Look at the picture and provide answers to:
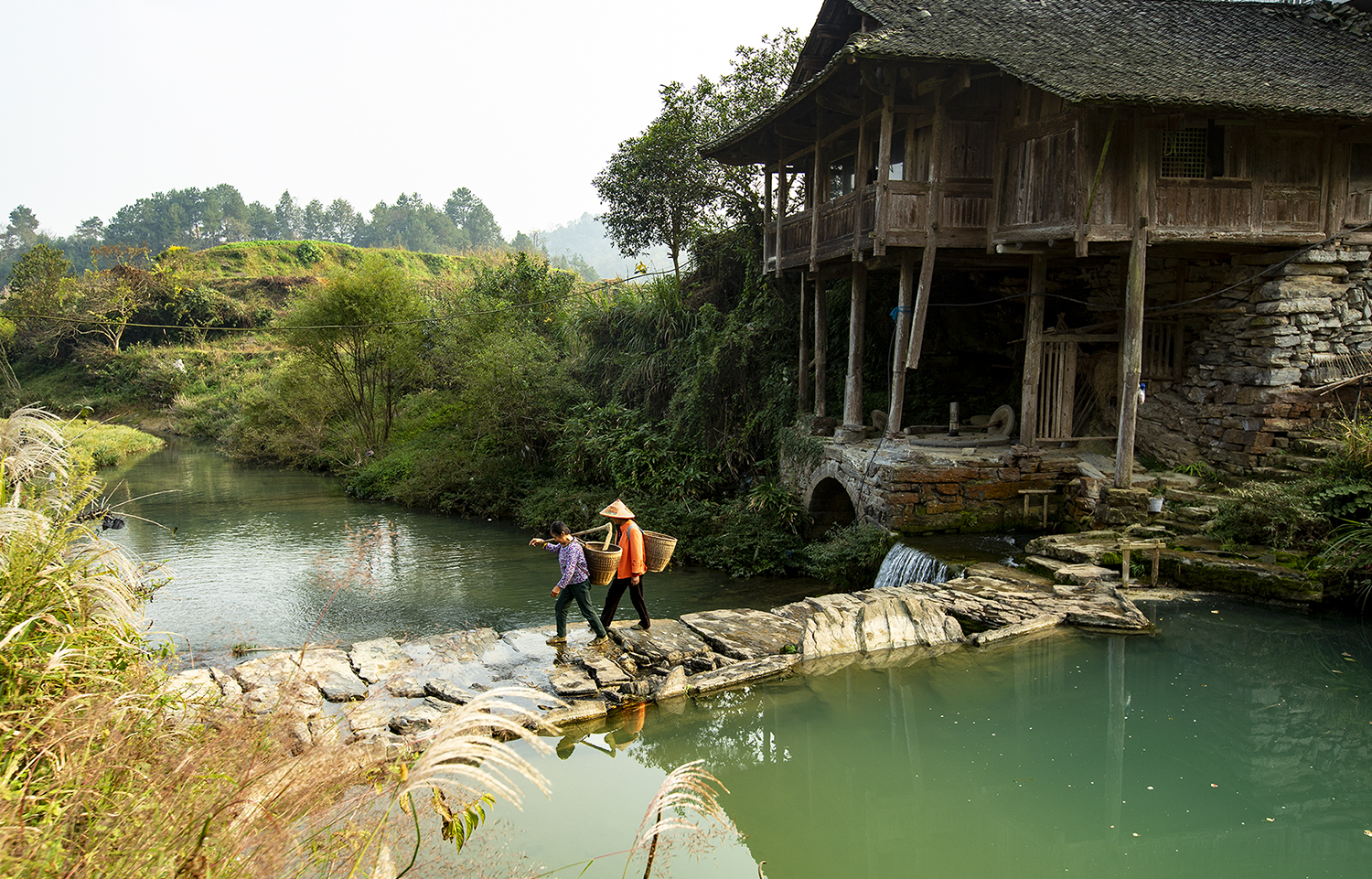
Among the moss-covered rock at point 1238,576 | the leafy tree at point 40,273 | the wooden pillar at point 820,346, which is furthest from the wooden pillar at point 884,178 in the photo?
the leafy tree at point 40,273

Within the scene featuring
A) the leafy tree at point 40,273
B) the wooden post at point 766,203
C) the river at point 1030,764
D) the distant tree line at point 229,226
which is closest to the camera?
the river at point 1030,764

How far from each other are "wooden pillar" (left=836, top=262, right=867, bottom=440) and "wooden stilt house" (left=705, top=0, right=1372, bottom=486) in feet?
0.22

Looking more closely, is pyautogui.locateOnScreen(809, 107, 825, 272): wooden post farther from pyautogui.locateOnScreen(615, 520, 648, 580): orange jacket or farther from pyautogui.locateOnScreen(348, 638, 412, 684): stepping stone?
pyautogui.locateOnScreen(348, 638, 412, 684): stepping stone

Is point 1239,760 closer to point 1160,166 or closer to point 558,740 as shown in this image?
point 558,740

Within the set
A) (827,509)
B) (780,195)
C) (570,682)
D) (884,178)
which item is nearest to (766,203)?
(780,195)

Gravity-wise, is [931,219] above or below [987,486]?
above

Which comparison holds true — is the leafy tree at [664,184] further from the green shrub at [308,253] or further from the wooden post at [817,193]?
the green shrub at [308,253]

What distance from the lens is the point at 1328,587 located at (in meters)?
8.81

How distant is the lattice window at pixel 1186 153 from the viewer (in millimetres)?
10930

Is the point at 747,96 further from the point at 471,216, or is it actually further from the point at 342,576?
the point at 471,216

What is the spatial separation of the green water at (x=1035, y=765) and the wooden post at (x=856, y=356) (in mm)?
5898

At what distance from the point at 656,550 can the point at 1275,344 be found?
8951mm

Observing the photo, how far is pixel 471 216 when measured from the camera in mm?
94875

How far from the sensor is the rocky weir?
6746 mm
